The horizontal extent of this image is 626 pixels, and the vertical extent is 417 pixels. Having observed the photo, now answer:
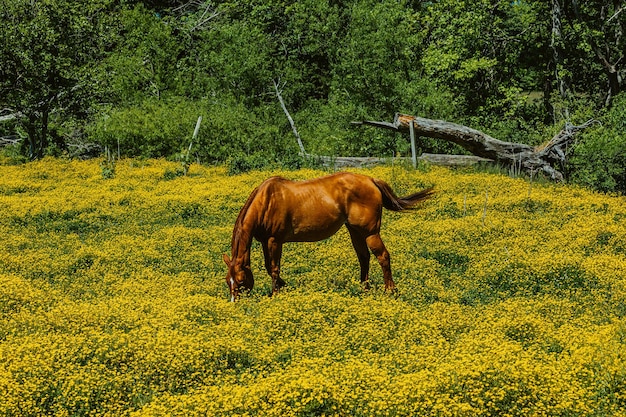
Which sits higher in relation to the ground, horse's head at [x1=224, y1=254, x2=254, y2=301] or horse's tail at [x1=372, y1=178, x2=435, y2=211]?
horse's tail at [x1=372, y1=178, x2=435, y2=211]

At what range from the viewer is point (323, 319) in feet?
33.2

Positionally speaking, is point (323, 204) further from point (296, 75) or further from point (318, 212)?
point (296, 75)

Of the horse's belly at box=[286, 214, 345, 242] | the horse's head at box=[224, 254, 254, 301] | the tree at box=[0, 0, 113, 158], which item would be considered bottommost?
the horse's head at box=[224, 254, 254, 301]

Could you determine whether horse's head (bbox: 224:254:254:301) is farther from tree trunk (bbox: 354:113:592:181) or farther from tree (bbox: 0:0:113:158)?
tree (bbox: 0:0:113:158)

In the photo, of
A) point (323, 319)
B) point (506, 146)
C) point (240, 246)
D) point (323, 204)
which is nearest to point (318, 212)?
point (323, 204)

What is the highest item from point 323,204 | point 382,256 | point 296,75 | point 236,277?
point 296,75

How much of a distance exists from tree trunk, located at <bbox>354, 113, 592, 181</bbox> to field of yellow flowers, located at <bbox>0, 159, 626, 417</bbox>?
528 centimetres

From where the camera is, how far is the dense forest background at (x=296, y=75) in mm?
29719

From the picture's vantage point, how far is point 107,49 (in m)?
38.6

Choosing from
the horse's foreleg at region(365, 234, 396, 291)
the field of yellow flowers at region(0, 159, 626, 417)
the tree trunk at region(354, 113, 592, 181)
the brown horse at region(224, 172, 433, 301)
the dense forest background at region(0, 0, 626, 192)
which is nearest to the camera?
the field of yellow flowers at region(0, 159, 626, 417)

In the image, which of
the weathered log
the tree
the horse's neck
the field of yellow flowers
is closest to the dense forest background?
the tree

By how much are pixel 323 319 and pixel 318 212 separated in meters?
2.43

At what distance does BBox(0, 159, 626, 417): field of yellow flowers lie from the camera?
7344mm

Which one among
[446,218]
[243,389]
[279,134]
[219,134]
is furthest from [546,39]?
[243,389]
